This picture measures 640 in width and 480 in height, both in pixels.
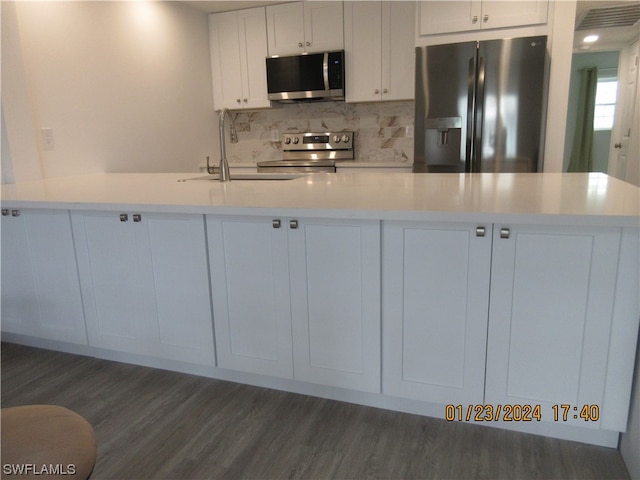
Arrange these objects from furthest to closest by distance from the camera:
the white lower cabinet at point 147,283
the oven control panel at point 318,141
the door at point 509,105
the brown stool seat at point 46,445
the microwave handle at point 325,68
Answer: the oven control panel at point 318,141
the microwave handle at point 325,68
the door at point 509,105
the white lower cabinet at point 147,283
the brown stool seat at point 46,445

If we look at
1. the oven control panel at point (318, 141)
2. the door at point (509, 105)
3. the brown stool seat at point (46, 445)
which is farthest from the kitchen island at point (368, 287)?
the oven control panel at point (318, 141)

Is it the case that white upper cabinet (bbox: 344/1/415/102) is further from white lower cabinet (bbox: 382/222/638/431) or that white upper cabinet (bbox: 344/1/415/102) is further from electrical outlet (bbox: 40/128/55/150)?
white lower cabinet (bbox: 382/222/638/431)

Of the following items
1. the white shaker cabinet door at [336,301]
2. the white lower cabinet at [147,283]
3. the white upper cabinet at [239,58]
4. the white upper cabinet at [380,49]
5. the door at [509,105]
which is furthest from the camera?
the white upper cabinet at [239,58]

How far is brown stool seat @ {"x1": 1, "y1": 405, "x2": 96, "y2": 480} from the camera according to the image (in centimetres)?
76

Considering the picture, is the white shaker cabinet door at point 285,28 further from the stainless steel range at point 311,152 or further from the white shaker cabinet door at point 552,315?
the white shaker cabinet door at point 552,315

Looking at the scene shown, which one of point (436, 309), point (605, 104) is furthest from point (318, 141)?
Answer: point (605, 104)

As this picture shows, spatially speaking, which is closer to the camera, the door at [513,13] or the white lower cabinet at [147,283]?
the white lower cabinet at [147,283]

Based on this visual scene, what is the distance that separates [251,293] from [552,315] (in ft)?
3.48

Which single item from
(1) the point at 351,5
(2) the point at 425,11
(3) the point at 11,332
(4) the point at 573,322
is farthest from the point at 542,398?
(1) the point at 351,5

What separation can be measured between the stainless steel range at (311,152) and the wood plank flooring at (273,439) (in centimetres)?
265

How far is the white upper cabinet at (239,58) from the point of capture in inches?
169

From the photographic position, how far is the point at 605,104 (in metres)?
6.59

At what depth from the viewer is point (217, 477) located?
1.44 meters

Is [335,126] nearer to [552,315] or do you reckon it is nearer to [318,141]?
[318,141]
